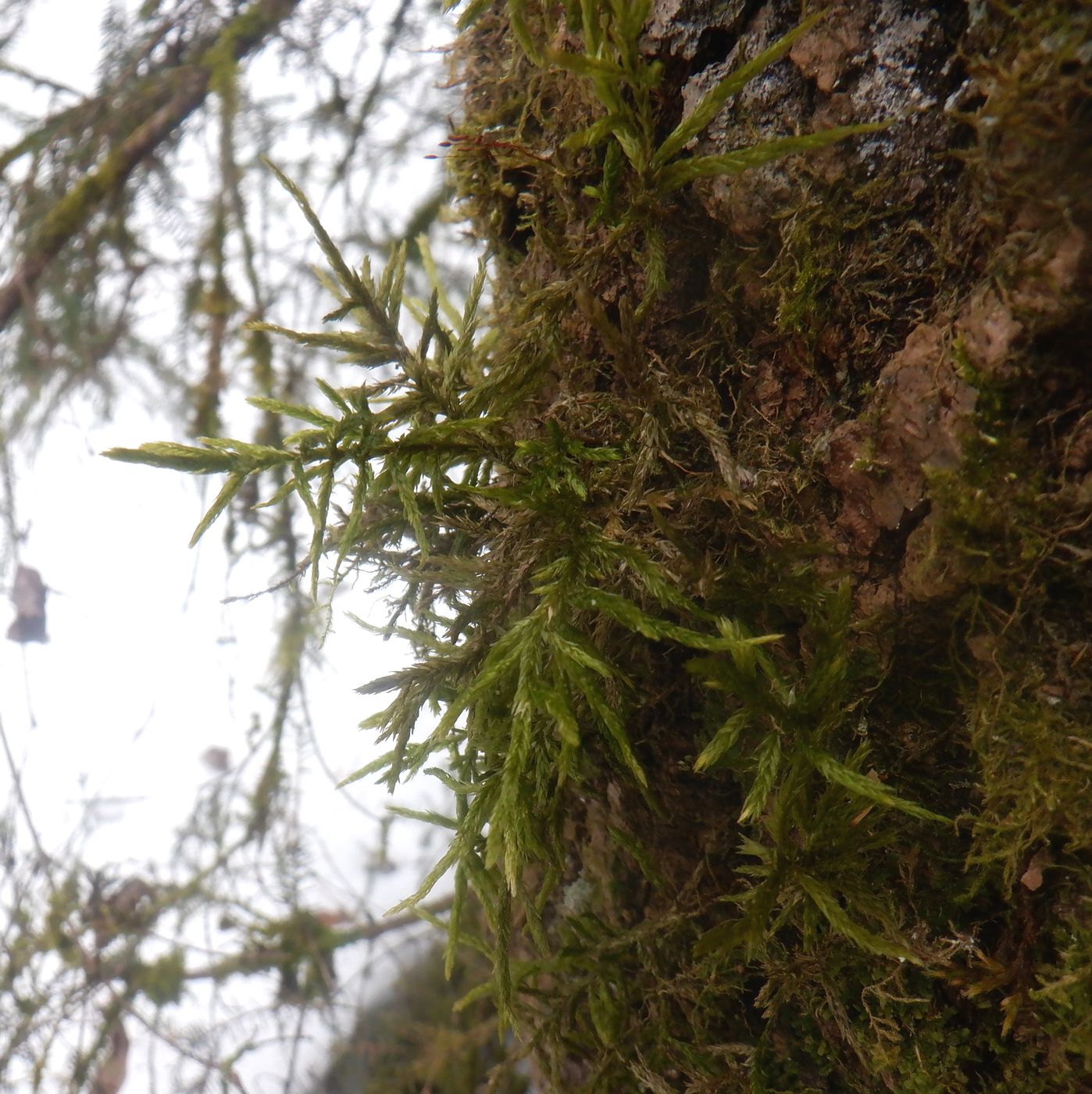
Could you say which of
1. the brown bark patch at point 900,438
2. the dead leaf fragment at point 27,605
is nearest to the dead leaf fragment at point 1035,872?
the brown bark patch at point 900,438

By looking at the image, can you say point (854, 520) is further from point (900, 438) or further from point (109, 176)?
point (109, 176)

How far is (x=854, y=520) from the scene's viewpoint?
23.4 inches

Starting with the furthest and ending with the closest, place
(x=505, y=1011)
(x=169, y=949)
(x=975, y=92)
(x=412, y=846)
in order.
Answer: (x=412, y=846), (x=169, y=949), (x=505, y=1011), (x=975, y=92)

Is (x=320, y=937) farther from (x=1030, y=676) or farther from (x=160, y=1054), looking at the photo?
(x=1030, y=676)

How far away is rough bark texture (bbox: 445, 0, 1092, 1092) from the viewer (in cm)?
50

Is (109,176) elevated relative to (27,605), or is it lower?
elevated

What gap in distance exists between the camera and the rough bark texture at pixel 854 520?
1.66ft

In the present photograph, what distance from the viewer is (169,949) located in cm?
175

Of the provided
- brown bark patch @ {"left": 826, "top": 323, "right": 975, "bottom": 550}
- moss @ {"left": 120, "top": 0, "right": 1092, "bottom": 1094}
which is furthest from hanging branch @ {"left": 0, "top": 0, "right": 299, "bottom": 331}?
brown bark patch @ {"left": 826, "top": 323, "right": 975, "bottom": 550}

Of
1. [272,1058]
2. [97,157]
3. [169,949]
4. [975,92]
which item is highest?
[97,157]

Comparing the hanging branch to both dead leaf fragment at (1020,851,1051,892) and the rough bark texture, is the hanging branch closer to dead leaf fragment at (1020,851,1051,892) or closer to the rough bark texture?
the rough bark texture

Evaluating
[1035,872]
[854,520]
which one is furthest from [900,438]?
[1035,872]

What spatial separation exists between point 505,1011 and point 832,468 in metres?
0.49

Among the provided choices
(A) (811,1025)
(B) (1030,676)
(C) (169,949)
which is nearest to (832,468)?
(B) (1030,676)
